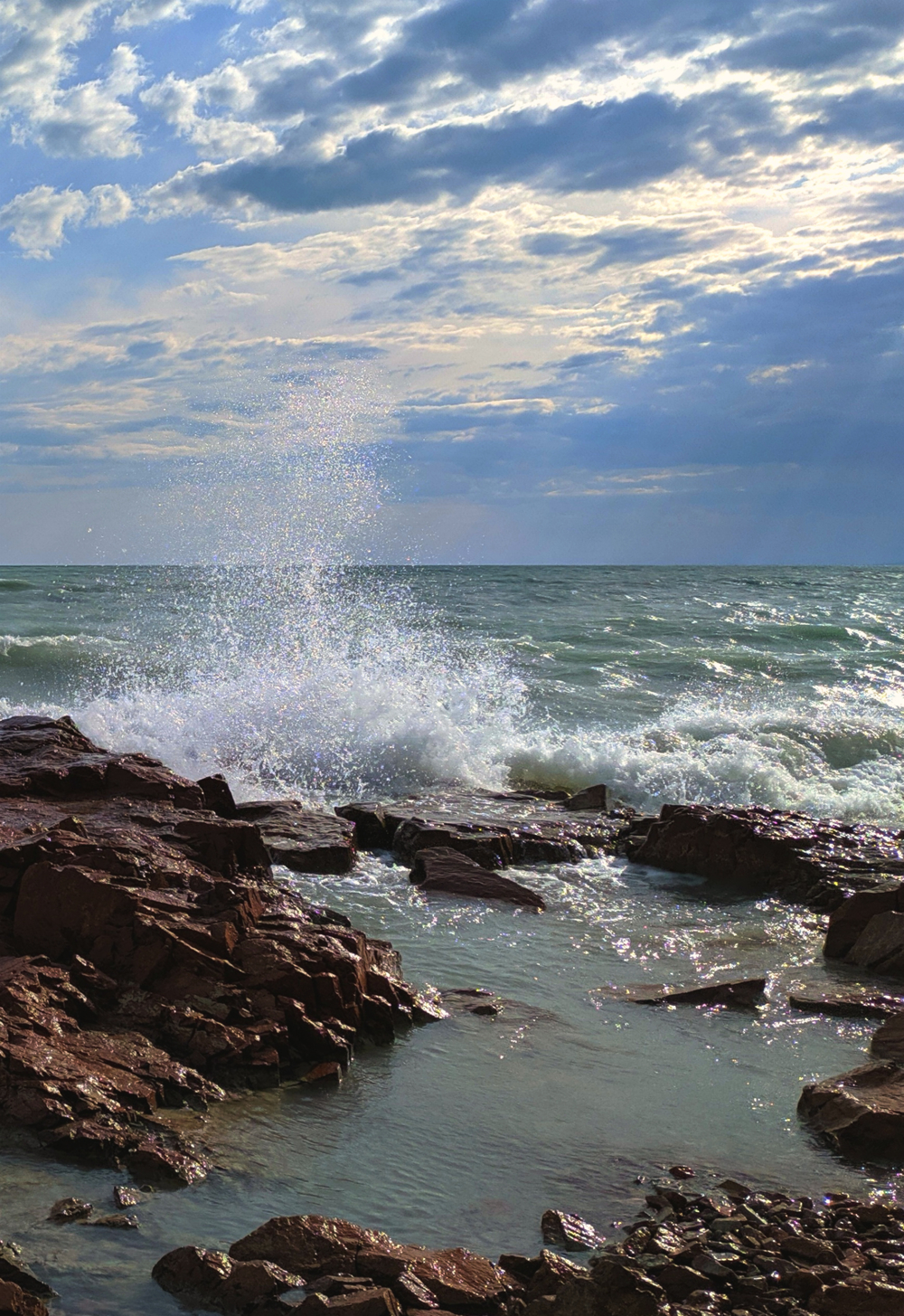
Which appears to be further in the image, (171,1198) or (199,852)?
(199,852)

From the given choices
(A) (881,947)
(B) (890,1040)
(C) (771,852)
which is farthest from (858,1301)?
(C) (771,852)

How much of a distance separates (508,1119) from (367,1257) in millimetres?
1320

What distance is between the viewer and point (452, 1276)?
9.91ft

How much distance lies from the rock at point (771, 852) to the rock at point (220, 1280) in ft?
18.2

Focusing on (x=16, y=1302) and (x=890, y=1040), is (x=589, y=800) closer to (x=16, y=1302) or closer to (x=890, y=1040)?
(x=890, y=1040)

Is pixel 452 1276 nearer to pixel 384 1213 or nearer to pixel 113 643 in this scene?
pixel 384 1213

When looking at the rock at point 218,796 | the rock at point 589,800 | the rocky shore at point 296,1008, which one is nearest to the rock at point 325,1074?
the rocky shore at point 296,1008

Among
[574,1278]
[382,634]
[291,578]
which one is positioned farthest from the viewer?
[291,578]

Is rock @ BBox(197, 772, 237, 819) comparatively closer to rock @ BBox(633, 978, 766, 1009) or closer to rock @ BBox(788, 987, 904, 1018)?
rock @ BBox(633, 978, 766, 1009)

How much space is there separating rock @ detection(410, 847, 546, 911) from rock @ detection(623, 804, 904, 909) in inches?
61.0

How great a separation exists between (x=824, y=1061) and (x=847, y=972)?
1430mm

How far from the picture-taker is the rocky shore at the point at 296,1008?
2994 millimetres

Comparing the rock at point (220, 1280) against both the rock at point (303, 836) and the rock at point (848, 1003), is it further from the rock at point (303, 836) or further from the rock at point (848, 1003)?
the rock at point (303, 836)

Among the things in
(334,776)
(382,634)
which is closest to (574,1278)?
(334,776)
